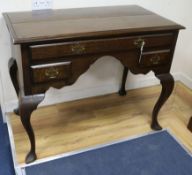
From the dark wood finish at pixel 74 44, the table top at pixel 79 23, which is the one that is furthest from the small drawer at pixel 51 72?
the table top at pixel 79 23

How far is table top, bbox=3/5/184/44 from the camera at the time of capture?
47.4 inches

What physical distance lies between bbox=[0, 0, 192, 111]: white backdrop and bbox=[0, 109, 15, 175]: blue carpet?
0.66 ft

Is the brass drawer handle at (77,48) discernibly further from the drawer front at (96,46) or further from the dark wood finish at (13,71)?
the dark wood finish at (13,71)

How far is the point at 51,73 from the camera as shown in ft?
4.18

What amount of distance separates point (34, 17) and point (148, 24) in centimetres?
62

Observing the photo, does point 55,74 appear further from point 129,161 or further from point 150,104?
point 150,104

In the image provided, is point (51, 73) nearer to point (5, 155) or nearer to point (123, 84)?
point (5, 155)

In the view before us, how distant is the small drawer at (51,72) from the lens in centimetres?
124

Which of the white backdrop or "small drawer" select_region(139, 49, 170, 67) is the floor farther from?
"small drawer" select_region(139, 49, 170, 67)

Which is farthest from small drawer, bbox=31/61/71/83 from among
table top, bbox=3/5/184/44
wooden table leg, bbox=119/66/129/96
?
wooden table leg, bbox=119/66/129/96

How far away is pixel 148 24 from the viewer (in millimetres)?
1411

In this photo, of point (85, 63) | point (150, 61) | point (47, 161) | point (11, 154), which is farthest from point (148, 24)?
point (11, 154)

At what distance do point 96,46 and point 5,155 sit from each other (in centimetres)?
84

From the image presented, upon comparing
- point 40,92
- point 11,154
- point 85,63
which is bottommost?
point 11,154
